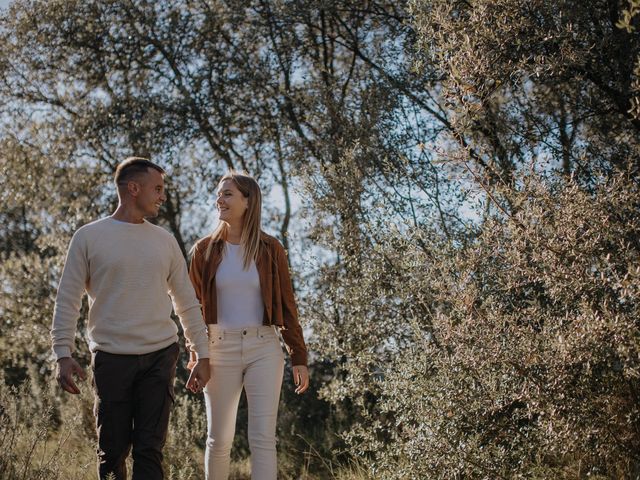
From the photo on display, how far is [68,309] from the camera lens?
4344mm

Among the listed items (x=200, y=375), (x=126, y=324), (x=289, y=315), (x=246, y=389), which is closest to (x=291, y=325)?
(x=289, y=315)

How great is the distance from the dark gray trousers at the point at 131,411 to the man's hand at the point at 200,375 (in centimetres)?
32

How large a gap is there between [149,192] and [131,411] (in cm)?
120

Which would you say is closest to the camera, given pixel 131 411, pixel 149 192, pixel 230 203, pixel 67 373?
pixel 67 373

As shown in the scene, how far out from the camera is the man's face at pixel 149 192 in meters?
4.57

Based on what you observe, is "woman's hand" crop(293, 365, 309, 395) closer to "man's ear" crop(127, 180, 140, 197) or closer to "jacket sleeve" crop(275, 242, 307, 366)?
"jacket sleeve" crop(275, 242, 307, 366)

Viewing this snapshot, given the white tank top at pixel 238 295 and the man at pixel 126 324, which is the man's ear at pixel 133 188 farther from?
the white tank top at pixel 238 295

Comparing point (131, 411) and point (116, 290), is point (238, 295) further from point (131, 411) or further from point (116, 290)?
point (131, 411)

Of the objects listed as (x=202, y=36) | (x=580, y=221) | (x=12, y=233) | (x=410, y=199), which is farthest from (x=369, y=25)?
(x=12, y=233)

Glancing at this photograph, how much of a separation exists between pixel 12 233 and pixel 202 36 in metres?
7.89

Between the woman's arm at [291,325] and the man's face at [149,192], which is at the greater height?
the man's face at [149,192]

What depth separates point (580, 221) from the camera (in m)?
4.57

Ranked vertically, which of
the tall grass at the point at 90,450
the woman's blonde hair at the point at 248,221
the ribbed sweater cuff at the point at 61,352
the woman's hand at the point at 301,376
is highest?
the woman's blonde hair at the point at 248,221

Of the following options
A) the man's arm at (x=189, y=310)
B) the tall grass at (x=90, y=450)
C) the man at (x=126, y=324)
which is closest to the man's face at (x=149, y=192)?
the man at (x=126, y=324)
